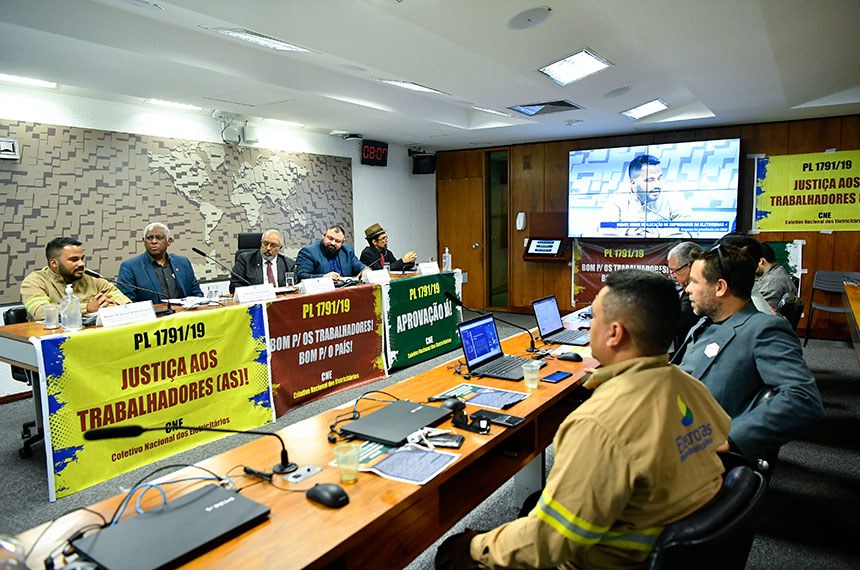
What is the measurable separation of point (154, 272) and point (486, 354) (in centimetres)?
300

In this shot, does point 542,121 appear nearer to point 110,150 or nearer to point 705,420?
point 110,150

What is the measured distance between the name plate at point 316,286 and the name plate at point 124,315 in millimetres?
1202

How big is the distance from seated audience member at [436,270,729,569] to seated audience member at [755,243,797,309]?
2.91 metres

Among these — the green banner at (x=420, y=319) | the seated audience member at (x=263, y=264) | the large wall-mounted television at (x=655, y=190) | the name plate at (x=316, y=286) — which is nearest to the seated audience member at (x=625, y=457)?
the name plate at (x=316, y=286)

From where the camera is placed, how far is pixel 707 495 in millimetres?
1078

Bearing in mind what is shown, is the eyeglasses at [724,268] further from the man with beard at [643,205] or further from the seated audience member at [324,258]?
the man with beard at [643,205]

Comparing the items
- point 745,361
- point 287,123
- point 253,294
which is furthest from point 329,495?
point 287,123

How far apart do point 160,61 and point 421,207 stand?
5100mm

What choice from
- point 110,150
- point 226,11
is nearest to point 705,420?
point 226,11

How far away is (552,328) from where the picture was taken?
312 centimetres

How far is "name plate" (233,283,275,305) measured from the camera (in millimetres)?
3514

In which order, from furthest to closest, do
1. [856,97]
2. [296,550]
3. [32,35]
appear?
[856,97]
[32,35]
[296,550]

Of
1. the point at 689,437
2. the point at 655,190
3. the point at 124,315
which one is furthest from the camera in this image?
the point at 655,190

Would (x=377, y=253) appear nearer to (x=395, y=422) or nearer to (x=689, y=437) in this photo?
(x=395, y=422)
